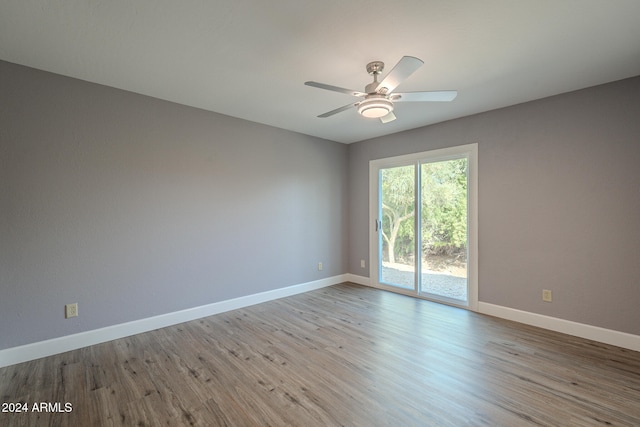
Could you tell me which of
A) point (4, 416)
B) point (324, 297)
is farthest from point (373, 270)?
point (4, 416)

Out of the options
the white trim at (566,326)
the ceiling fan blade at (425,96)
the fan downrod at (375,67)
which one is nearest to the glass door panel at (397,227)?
the white trim at (566,326)

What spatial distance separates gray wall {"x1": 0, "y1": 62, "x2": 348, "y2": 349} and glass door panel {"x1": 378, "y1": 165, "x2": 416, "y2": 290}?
57.4 inches

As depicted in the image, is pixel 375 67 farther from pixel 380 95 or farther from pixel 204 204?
pixel 204 204

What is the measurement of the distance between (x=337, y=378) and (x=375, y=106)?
7.02ft

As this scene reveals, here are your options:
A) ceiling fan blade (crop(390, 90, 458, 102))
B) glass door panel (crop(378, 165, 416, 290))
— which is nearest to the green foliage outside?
glass door panel (crop(378, 165, 416, 290))

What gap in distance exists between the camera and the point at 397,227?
14.8 ft

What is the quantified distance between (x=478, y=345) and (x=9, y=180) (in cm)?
440

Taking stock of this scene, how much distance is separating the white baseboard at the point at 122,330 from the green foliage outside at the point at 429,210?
1.85m

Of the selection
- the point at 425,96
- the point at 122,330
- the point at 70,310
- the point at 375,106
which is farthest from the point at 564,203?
the point at 70,310

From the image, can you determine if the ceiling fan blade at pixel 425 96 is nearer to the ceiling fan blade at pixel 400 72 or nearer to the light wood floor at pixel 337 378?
the ceiling fan blade at pixel 400 72

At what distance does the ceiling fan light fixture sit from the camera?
2195 millimetres

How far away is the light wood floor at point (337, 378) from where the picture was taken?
1770 millimetres

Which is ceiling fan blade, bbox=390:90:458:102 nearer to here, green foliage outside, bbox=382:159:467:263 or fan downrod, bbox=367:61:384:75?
fan downrod, bbox=367:61:384:75

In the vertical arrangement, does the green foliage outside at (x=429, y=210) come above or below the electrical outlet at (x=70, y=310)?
above
